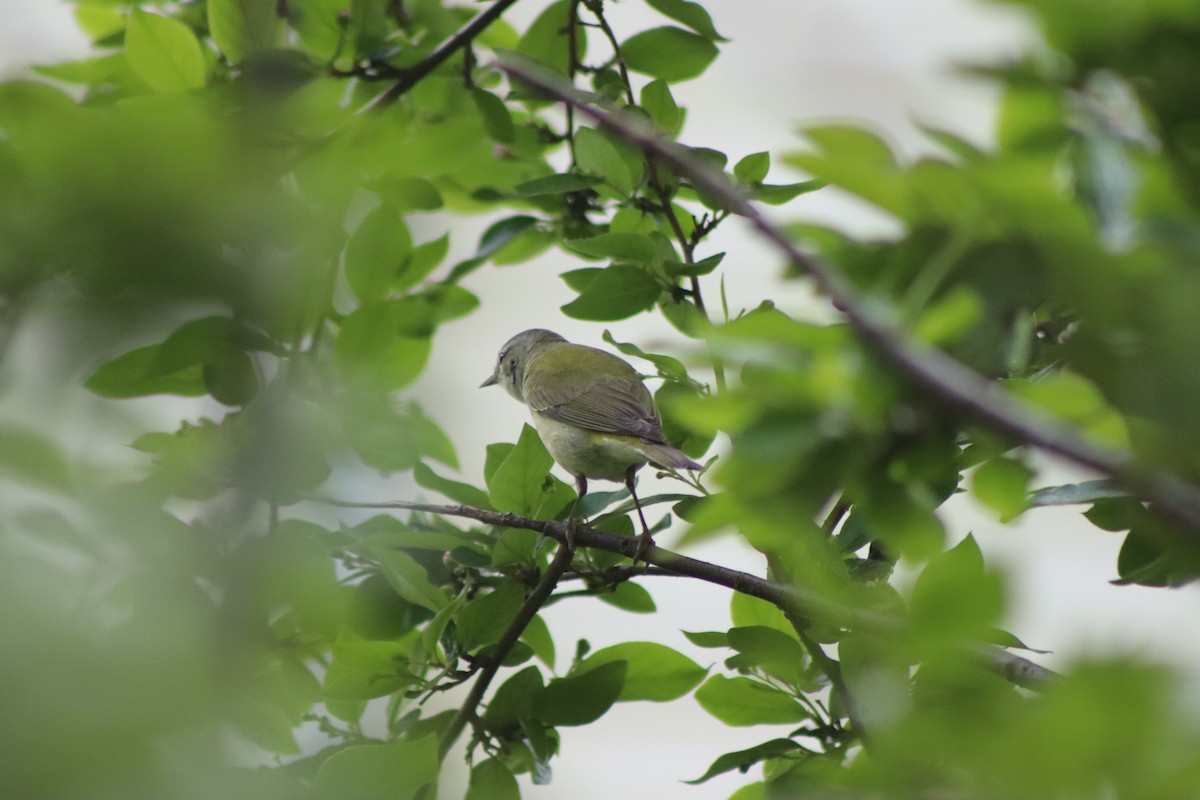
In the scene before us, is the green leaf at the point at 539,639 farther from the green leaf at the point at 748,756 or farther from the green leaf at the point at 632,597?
the green leaf at the point at 748,756

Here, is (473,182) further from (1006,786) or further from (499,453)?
(1006,786)

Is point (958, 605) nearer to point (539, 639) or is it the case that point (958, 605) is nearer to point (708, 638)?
point (708, 638)

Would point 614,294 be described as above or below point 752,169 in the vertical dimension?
below

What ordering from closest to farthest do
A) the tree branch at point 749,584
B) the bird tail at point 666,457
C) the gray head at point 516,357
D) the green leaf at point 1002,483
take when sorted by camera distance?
1. the green leaf at point 1002,483
2. the tree branch at point 749,584
3. the bird tail at point 666,457
4. the gray head at point 516,357

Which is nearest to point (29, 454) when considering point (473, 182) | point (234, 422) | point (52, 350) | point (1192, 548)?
point (52, 350)

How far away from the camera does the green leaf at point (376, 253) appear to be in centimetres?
98

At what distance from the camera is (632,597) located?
1.18 m

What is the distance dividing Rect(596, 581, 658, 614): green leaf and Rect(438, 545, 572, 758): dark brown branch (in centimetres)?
15

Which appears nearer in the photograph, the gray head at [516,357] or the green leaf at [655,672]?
the green leaf at [655,672]

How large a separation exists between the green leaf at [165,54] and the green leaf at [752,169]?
24.0 inches

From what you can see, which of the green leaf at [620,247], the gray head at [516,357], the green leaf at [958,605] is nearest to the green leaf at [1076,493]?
the green leaf at [958,605]

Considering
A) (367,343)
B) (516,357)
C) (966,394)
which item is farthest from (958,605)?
(516,357)

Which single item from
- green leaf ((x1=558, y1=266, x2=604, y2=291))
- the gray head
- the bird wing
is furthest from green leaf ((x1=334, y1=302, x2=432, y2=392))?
the gray head

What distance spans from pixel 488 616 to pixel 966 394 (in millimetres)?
754
